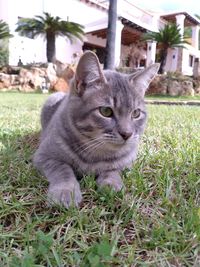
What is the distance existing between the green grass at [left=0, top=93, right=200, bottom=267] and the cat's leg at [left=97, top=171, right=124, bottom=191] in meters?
0.05

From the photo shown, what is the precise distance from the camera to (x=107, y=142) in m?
2.00

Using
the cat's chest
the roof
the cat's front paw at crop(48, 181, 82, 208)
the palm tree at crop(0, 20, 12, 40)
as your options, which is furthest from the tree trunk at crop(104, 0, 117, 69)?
the roof

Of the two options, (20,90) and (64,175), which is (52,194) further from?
(20,90)

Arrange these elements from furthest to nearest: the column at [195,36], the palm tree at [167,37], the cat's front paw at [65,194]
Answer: the column at [195,36]
the palm tree at [167,37]
the cat's front paw at [65,194]

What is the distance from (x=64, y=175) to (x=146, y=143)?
45.3 inches

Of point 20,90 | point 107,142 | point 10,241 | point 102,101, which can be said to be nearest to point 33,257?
point 10,241

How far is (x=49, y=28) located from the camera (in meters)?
16.8

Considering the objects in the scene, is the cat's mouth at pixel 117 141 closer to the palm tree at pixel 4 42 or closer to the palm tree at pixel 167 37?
the palm tree at pixel 4 42

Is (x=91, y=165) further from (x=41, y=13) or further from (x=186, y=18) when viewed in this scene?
(x=186, y=18)

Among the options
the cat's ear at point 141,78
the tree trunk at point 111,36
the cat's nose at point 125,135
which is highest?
the tree trunk at point 111,36

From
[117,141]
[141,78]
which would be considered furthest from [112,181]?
[141,78]

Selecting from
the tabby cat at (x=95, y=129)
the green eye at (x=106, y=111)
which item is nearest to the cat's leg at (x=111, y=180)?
the tabby cat at (x=95, y=129)

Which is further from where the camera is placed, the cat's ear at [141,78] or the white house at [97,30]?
the white house at [97,30]

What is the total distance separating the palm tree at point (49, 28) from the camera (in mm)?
16688
